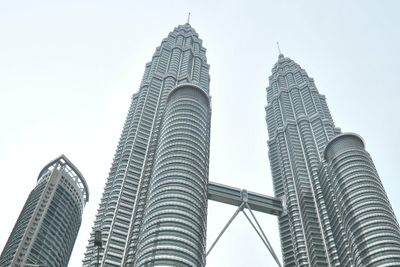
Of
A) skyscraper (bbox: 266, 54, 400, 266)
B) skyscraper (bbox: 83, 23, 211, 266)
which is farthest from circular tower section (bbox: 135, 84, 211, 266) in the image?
skyscraper (bbox: 266, 54, 400, 266)

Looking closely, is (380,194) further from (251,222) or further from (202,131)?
(202,131)

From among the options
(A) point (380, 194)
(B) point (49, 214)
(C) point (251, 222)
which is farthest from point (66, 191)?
(A) point (380, 194)

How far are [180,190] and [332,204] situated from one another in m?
60.8

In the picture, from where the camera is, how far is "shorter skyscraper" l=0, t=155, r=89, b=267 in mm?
148750

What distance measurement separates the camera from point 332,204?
156250mm

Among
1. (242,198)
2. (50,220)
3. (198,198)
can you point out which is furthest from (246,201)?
(50,220)

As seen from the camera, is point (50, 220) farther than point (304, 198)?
No

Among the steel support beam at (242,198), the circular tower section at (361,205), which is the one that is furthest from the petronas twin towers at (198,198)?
the steel support beam at (242,198)

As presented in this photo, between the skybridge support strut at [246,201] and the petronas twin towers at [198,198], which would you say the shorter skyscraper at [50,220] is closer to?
the petronas twin towers at [198,198]

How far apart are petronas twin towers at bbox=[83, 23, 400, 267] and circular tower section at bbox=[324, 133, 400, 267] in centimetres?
28

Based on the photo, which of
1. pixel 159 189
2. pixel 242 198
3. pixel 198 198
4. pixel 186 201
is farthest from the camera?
pixel 242 198

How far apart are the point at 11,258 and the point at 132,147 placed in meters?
54.5

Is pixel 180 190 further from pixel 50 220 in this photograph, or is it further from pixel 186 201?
pixel 50 220

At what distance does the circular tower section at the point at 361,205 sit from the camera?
405ft
